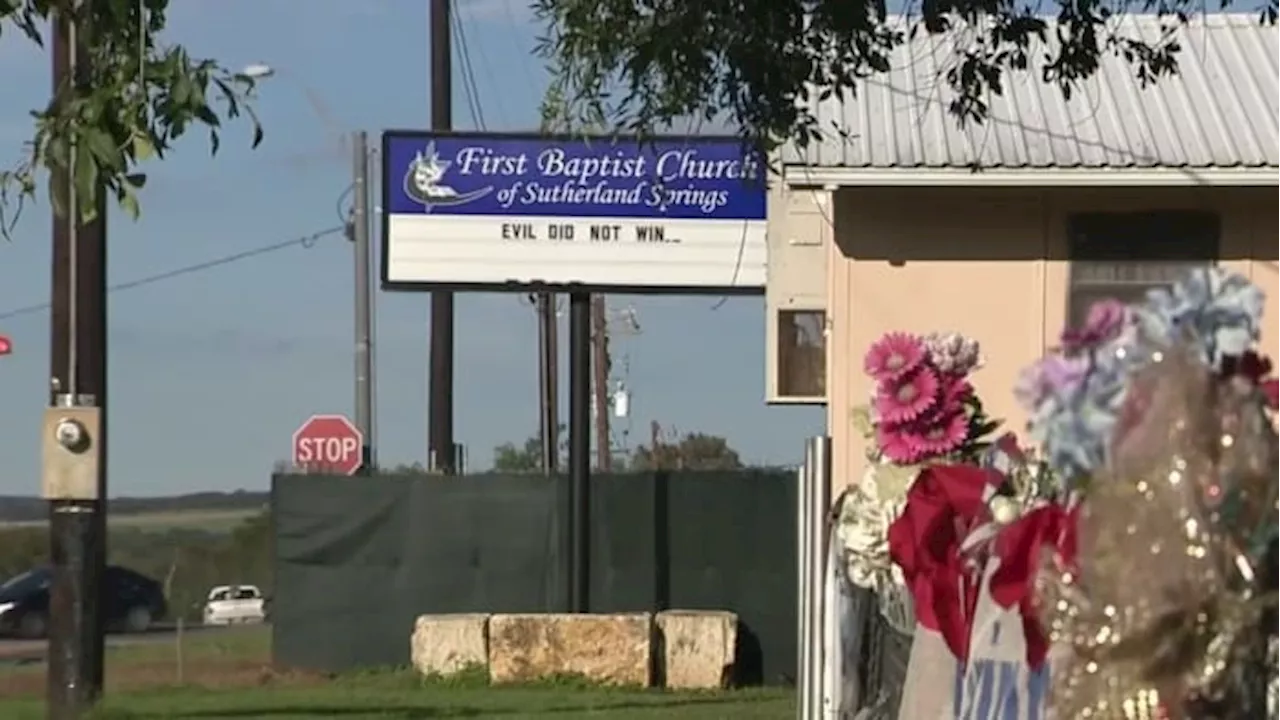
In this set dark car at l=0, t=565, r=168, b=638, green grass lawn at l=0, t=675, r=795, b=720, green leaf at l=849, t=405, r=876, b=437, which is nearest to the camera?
green leaf at l=849, t=405, r=876, b=437

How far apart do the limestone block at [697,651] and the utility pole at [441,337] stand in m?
8.43

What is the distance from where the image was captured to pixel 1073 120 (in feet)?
42.7

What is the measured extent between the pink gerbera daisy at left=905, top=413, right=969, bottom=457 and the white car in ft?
109

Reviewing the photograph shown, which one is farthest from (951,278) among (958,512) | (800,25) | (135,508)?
(135,508)

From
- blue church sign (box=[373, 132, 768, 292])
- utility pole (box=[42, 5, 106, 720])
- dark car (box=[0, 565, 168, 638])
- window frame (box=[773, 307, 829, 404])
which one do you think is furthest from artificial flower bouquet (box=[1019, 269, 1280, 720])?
dark car (box=[0, 565, 168, 638])

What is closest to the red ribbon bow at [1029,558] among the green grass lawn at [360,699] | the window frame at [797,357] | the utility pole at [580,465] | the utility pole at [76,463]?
the utility pole at [76,463]

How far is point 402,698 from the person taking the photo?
1848cm

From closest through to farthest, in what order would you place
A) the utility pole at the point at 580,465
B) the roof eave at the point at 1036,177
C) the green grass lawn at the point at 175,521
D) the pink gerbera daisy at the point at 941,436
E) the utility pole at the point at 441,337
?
the pink gerbera daisy at the point at 941,436 < the roof eave at the point at 1036,177 < the utility pole at the point at 580,465 < the utility pole at the point at 441,337 < the green grass lawn at the point at 175,521

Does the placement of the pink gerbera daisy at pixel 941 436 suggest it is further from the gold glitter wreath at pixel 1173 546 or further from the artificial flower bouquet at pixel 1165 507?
the gold glitter wreath at pixel 1173 546

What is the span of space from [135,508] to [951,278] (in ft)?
86.7

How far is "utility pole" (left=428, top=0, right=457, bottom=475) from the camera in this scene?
27.5 metres

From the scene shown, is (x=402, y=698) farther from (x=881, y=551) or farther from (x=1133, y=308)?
(x=1133, y=308)

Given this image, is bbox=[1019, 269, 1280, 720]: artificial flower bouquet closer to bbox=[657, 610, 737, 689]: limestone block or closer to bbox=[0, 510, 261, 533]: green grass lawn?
bbox=[657, 610, 737, 689]: limestone block

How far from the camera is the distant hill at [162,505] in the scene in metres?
35.7
